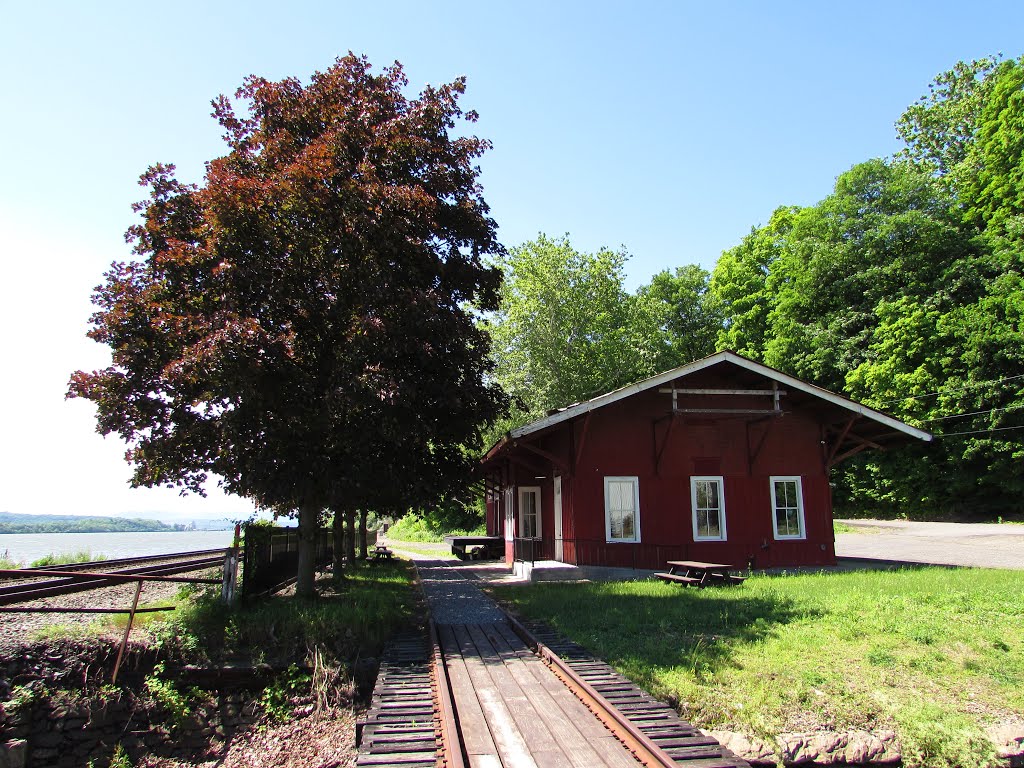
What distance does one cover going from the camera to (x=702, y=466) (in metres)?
17.0

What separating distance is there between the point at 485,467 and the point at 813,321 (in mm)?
28230

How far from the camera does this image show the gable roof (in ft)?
50.2

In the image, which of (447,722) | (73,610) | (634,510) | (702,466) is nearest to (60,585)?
(73,610)

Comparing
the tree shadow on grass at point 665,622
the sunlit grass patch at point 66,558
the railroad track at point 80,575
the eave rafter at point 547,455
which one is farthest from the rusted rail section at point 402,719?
the sunlit grass patch at point 66,558

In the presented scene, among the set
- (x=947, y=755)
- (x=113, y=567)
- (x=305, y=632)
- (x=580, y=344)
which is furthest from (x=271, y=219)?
(x=580, y=344)

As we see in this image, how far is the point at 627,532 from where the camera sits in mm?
16344

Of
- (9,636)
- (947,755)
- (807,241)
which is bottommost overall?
(947,755)

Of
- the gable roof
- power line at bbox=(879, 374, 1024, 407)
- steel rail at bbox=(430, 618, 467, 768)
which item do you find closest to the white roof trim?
the gable roof

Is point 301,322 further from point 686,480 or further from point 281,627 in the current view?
point 686,480

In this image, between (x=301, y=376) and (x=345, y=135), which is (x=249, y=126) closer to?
(x=345, y=135)

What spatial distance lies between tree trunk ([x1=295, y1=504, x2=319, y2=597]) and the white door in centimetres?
737

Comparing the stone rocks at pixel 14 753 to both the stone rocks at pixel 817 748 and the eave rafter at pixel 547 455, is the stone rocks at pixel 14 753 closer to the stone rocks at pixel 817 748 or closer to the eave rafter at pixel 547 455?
the stone rocks at pixel 817 748

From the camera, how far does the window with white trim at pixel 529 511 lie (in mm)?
20019

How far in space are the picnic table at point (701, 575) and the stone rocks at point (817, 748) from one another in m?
7.46
